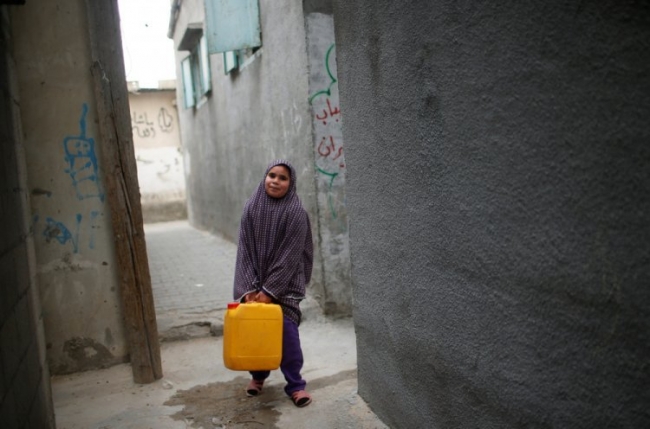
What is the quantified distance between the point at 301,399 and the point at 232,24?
16.9ft

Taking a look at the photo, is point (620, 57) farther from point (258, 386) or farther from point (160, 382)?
point (160, 382)

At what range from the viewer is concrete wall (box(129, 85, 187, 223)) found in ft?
61.9

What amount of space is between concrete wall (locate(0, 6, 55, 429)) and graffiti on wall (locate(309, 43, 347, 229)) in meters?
2.57

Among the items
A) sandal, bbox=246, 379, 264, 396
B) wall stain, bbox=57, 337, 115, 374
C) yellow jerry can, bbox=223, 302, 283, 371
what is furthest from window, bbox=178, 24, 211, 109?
yellow jerry can, bbox=223, 302, 283, 371

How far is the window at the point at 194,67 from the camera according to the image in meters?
10.6

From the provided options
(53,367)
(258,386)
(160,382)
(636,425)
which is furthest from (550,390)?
(53,367)

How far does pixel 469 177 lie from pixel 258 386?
229 centimetres

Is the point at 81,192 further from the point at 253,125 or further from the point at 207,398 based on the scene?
the point at 253,125

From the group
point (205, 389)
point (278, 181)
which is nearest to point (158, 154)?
point (205, 389)

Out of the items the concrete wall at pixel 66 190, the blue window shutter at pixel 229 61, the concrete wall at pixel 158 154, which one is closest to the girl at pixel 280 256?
the concrete wall at pixel 66 190

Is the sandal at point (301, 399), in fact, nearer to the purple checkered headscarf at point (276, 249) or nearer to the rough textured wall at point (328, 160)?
the purple checkered headscarf at point (276, 249)

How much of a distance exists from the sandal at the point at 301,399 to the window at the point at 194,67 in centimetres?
826

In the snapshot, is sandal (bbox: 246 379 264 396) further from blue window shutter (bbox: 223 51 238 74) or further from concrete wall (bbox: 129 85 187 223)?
concrete wall (bbox: 129 85 187 223)

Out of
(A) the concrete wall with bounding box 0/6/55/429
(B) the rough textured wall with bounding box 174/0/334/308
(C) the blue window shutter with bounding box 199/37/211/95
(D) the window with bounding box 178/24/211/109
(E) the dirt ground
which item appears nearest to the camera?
(A) the concrete wall with bounding box 0/6/55/429
